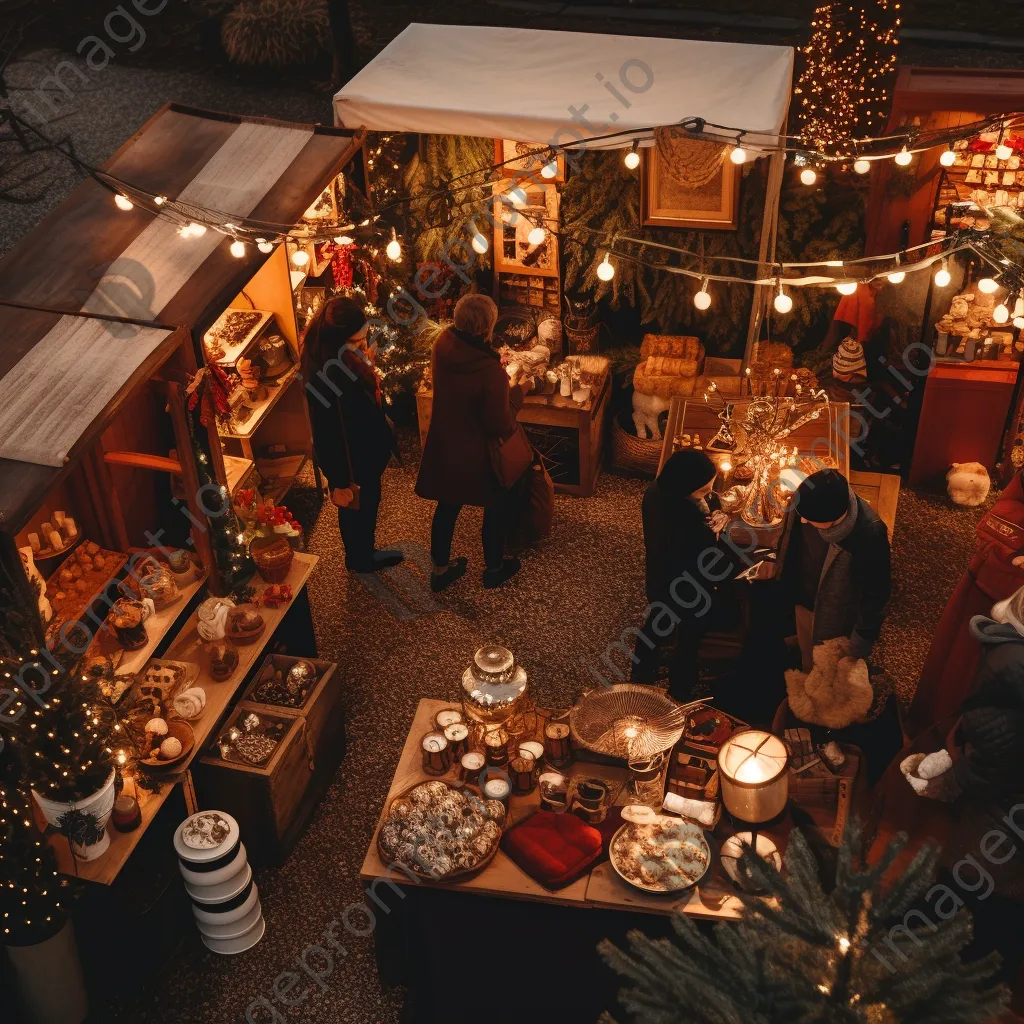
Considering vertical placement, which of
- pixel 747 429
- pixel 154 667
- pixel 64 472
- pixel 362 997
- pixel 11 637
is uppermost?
pixel 64 472

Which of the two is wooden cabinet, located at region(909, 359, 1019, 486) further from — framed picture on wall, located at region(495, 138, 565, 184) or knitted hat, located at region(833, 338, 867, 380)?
framed picture on wall, located at region(495, 138, 565, 184)

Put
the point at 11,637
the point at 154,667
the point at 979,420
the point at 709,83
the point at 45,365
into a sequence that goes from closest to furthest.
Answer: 1. the point at 11,637
2. the point at 45,365
3. the point at 154,667
4. the point at 709,83
5. the point at 979,420

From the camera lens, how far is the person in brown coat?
553 cm

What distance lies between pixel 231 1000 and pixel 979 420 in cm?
514

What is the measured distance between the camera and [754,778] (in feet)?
13.0

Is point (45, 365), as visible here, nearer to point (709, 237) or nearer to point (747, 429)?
point (747, 429)

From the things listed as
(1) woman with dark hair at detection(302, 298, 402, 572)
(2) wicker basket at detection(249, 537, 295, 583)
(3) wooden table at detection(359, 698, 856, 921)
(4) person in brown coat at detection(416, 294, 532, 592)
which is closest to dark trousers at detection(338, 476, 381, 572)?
(1) woman with dark hair at detection(302, 298, 402, 572)

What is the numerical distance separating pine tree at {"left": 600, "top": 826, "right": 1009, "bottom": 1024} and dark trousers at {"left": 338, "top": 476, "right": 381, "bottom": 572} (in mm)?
3985

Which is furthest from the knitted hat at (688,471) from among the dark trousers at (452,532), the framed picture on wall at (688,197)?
the framed picture on wall at (688,197)

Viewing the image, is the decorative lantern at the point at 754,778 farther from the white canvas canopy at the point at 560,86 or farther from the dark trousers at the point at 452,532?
the white canvas canopy at the point at 560,86

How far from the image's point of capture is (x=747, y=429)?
17.8 feet

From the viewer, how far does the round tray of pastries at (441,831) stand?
3.93 meters

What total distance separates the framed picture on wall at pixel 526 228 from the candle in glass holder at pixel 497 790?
3.73 m

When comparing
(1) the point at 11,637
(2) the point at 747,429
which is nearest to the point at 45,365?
(1) the point at 11,637
